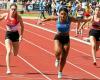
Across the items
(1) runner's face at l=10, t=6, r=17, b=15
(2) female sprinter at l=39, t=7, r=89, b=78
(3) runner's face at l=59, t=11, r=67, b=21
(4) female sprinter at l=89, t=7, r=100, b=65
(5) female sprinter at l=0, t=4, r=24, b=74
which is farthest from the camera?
(4) female sprinter at l=89, t=7, r=100, b=65

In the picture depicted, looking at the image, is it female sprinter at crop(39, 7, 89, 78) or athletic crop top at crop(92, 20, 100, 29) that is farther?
athletic crop top at crop(92, 20, 100, 29)

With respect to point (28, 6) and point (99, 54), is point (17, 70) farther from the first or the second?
point (28, 6)

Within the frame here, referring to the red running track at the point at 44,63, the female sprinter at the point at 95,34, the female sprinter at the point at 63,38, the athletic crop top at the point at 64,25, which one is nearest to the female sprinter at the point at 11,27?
the red running track at the point at 44,63

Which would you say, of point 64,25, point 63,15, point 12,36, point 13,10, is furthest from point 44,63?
point 63,15

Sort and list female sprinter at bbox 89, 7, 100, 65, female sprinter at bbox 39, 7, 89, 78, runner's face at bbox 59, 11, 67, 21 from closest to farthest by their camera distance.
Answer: runner's face at bbox 59, 11, 67, 21 < female sprinter at bbox 39, 7, 89, 78 < female sprinter at bbox 89, 7, 100, 65

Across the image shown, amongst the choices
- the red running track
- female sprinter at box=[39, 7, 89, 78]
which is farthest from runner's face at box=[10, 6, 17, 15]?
the red running track

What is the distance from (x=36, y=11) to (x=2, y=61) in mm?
43420

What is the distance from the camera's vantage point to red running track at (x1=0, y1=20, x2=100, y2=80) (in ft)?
45.5

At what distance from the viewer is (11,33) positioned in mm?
13859

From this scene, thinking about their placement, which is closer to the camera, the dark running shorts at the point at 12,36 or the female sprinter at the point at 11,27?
the female sprinter at the point at 11,27

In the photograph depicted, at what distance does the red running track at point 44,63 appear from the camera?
13863 millimetres

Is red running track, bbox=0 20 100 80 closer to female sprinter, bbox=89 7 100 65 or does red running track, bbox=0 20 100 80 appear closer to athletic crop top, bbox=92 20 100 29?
female sprinter, bbox=89 7 100 65

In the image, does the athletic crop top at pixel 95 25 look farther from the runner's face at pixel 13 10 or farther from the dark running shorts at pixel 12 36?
the runner's face at pixel 13 10

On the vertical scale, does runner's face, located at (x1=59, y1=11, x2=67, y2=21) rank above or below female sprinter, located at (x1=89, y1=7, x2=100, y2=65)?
above
